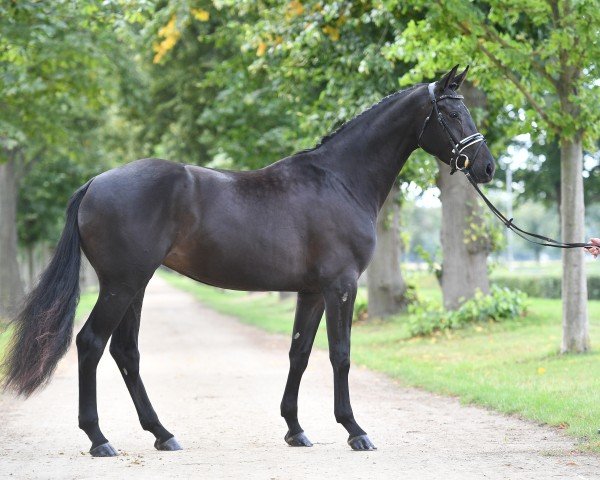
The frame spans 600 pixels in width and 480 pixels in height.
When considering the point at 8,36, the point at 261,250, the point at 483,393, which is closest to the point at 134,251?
the point at 261,250

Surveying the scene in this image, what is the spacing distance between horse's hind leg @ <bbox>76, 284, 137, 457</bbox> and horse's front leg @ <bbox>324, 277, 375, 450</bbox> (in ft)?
4.71

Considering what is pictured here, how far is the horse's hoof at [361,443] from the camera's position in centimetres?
698

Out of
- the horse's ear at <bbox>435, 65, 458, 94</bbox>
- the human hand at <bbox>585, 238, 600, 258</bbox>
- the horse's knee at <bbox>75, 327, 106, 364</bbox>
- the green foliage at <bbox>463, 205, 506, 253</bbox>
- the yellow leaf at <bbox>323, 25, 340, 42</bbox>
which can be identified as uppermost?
the yellow leaf at <bbox>323, 25, 340, 42</bbox>

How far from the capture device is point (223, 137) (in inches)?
1032

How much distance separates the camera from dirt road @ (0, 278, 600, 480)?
6188 mm

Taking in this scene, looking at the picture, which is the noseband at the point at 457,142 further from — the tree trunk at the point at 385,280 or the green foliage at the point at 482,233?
the tree trunk at the point at 385,280

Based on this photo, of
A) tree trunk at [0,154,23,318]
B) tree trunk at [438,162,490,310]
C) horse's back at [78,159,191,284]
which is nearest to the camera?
horse's back at [78,159,191,284]

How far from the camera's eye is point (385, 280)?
893 inches

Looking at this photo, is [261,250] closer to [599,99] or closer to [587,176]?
[599,99]

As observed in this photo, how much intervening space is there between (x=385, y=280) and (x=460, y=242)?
16.0 ft

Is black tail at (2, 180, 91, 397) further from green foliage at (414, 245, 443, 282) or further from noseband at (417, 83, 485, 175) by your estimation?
green foliage at (414, 245, 443, 282)

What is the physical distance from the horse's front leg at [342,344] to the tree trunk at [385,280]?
1517cm

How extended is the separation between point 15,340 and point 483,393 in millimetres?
5307

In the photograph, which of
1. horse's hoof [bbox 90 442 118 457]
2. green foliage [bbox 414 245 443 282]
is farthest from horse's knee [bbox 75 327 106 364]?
green foliage [bbox 414 245 443 282]
